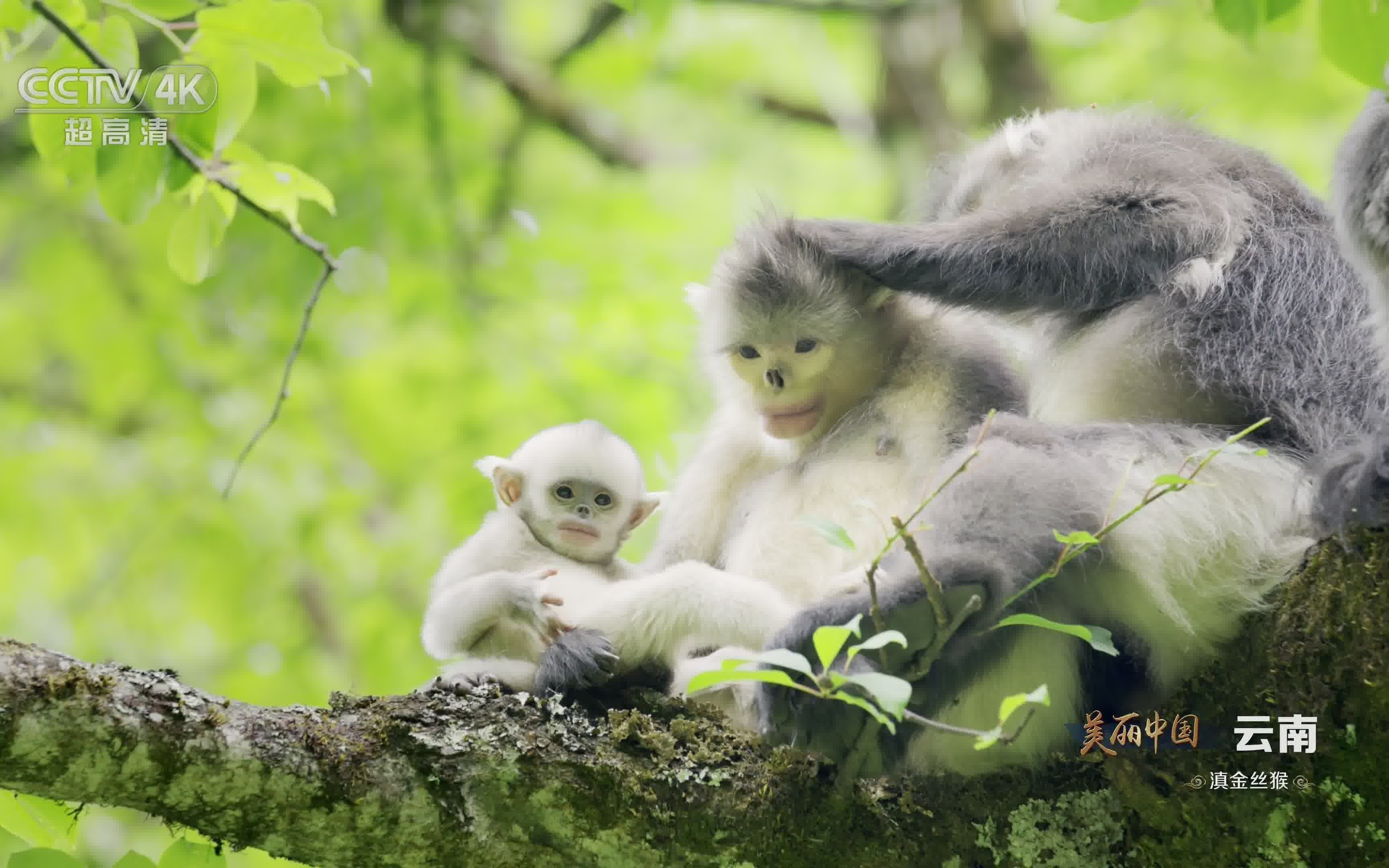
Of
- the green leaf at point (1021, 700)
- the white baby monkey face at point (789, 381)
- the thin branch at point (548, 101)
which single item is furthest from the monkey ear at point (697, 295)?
the thin branch at point (548, 101)

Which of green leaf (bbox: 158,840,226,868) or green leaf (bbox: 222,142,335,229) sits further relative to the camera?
green leaf (bbox: 222,142,335,229)

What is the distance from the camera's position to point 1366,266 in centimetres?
277

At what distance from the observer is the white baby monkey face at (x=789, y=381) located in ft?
11.4

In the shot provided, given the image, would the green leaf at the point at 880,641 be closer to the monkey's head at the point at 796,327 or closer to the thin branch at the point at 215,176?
the monkey's head at the point at 796,327

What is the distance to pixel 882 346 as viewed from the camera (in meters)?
3.57

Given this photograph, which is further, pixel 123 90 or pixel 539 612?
pixel 539 612

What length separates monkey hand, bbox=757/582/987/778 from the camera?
2.44 m

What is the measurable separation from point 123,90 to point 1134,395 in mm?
2474

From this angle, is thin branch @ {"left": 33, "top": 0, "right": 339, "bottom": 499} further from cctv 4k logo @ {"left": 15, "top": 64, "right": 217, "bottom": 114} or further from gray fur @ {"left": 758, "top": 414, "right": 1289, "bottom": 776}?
gray fur @ {"left": 758, "top": 414, "right": 1289, "bottom": 776}

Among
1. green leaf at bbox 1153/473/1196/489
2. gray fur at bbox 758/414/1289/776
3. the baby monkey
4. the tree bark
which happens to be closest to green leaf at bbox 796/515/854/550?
gray fur at bbox 758/414/1289/776

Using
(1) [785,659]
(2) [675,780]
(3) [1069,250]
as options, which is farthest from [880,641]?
(3) [1069,250]

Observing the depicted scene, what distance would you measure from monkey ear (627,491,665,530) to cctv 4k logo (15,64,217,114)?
1627mm

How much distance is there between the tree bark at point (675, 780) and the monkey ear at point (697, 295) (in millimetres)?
1403

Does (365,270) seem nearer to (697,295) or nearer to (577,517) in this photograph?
(697,295)
